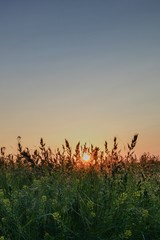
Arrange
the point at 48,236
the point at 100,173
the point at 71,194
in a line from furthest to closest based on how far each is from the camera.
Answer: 1. the point at 100,173
2. the point at 71,194
3. the point at 48,236

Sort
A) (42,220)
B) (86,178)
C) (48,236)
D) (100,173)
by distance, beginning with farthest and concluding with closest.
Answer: (100,173) < (86,178) < (42,220) < (48,236)

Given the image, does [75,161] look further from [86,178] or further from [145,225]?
[145,225]

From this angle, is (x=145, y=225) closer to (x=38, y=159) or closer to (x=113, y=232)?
(x=113, y=232)

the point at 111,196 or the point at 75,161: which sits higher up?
the point at 75,161

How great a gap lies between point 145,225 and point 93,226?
73 centimetres

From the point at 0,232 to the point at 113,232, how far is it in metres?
1.32

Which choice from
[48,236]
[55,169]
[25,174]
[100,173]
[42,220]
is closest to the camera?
[48,236]

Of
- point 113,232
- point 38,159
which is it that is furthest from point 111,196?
point 38,159

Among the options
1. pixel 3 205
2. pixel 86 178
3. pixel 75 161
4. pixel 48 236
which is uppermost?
pixel 75 161

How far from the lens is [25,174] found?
362 inches

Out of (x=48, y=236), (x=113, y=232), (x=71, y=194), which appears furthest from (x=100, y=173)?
(x=48, y=236)

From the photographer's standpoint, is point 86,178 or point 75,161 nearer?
point 86,178

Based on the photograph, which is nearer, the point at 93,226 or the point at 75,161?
the point at 93,226

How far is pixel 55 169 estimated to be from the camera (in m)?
8.51
